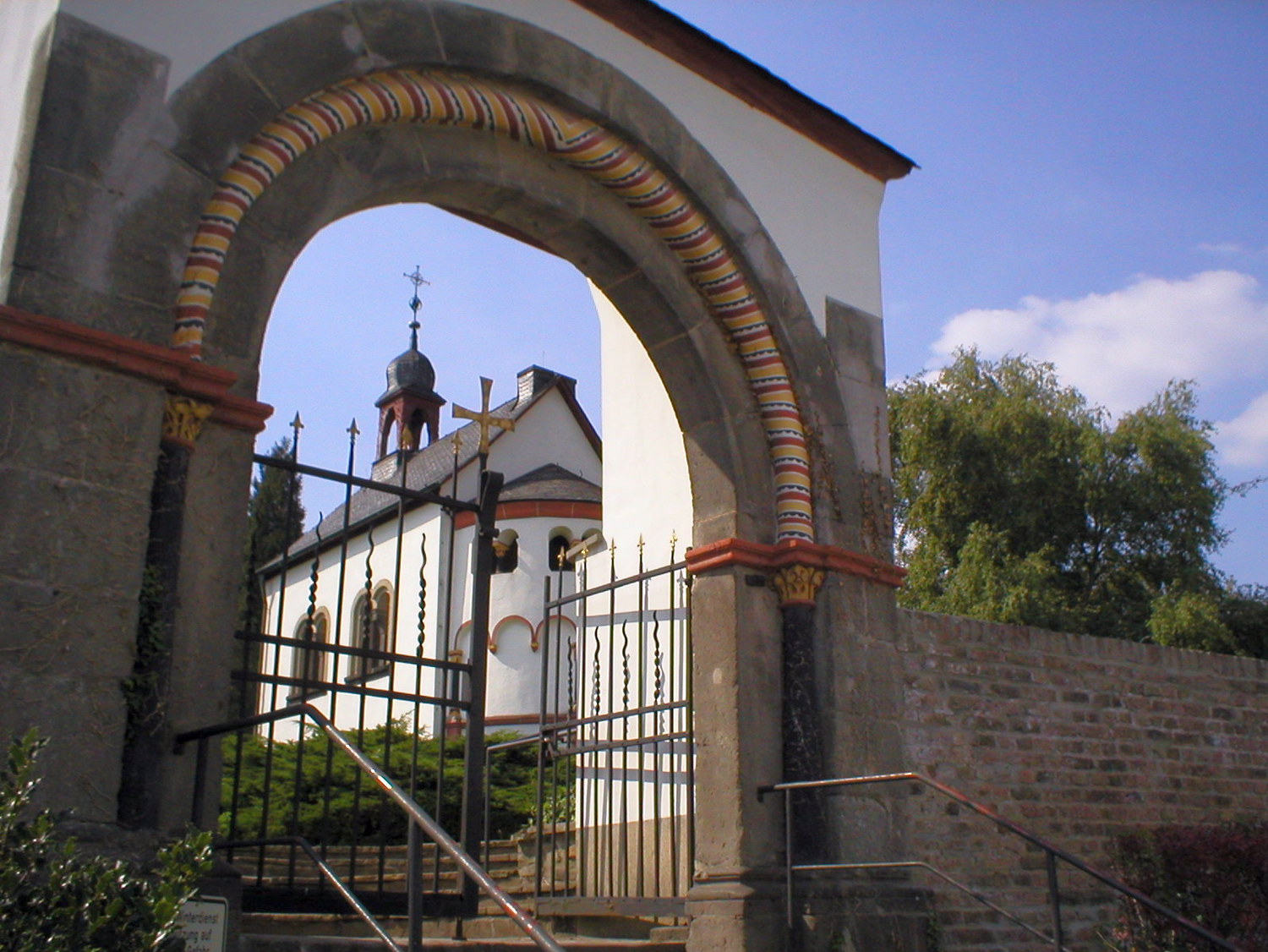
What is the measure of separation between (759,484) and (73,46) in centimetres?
358

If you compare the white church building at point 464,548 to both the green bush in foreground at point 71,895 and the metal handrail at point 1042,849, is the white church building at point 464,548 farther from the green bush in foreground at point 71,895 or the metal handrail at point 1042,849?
the green bush in foreground at point 71,895

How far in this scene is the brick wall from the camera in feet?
23.6

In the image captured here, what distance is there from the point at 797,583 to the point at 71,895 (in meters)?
3.85

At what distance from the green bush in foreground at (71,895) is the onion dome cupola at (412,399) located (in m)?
28.9

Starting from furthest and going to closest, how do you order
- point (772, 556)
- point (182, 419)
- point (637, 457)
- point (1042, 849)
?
1. point (637, 457)
2. point (772, 556)
3. point (1042, 849)
4. point (182, 419)

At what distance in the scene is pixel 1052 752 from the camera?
786 centimetres

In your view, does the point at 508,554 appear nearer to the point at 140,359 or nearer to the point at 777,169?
the point at 777,169

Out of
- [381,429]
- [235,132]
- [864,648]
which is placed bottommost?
[864,648]

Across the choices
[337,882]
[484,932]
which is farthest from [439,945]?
[484,932]

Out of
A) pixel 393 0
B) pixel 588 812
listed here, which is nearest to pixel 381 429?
pixel 588 812

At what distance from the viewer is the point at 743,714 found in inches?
238

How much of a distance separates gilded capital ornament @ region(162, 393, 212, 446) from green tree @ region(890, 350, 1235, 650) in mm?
16169

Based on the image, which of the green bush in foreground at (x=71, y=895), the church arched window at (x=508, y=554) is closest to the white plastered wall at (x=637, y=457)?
the green bush in foreground at (x=71, y=895)

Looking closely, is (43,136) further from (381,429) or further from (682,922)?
(381,429)
